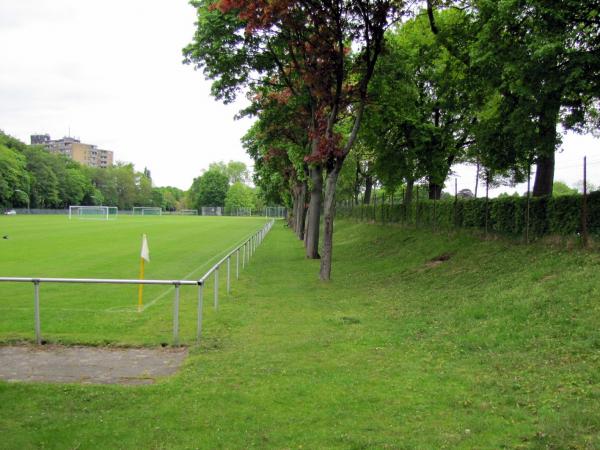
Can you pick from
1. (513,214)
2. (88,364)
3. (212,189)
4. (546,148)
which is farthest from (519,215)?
(212,189)

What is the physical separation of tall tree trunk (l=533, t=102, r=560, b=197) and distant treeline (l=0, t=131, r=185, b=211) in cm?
10034

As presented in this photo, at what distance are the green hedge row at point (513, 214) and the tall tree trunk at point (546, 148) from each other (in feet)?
3.48

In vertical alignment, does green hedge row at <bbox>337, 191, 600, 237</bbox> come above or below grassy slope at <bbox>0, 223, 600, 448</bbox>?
above

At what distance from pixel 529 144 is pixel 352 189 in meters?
44.9

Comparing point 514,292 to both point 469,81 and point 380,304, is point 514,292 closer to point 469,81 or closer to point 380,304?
point 380,304

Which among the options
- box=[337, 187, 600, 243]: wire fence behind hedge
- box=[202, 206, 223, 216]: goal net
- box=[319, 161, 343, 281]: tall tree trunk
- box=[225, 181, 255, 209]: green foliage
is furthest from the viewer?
box=[202, 206, 223, 216]: goal net

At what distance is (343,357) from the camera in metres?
8.06

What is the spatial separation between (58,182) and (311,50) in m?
121

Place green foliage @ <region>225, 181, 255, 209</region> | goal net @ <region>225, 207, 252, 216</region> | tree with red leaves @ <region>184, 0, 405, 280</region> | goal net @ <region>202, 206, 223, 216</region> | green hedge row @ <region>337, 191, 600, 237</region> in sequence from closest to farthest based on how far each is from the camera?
green hedge row @ <region>337, 191, 600, 237</region>, tree with red leaves @ <region>184, 0, 405, 280</region>, green foliage @ <region>225, 181, 255, 209</region>, goal net @ <region>225, 207, 252, 216</region>, goal net @ <region>202, 206, 223, 216</region>

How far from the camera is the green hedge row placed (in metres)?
13.1

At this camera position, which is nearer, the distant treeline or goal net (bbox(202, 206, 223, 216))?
the distant treeline

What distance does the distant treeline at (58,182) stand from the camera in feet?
340

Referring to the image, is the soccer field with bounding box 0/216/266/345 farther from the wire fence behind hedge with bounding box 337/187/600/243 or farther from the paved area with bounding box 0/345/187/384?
the wire fence behind hedge with bounding box 337/187/600/243

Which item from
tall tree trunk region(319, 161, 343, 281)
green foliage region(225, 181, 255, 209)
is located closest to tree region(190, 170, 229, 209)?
green foliage region(225, 181, 255, 209)
